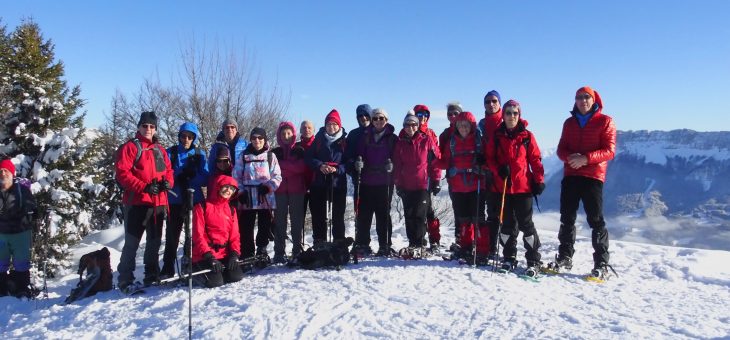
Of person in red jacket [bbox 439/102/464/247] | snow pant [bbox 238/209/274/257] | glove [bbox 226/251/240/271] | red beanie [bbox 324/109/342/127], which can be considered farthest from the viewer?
red beanie [bbox 324/109/342/127]

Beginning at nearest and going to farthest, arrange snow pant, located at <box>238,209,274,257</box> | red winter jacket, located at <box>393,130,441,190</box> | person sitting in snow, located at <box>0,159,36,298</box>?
person sitting in snow, located at <box>0,159,36,298</box>, snow pant, located at <box>238,209,274,257</box>, red winter jacket, located at <box>393,130,441,190</box>

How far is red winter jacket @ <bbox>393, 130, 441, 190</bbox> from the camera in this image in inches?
253

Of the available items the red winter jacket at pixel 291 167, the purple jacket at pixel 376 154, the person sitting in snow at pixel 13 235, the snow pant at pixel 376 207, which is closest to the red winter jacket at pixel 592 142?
the snow pant at pixel 376 207

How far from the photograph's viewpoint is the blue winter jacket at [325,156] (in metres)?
6.60

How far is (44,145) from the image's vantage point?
10305mm

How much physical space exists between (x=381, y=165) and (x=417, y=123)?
810 millimetres

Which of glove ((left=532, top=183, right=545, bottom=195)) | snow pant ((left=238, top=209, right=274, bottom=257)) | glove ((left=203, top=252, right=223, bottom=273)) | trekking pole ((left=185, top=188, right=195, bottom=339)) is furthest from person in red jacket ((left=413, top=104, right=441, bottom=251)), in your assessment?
trekking pole ((left=185, top=188, right=195, bottom=339))

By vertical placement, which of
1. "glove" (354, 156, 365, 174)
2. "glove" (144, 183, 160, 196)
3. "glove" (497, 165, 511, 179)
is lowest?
"glove" (144, 183, 160, 196)

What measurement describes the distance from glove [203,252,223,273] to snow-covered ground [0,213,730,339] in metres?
0.23

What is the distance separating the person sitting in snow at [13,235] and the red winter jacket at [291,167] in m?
3.60

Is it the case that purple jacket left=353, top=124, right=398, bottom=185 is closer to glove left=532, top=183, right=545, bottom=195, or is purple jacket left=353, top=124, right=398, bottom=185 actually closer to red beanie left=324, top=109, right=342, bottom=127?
red beanie left=324, top=109, right=342, bottom=127

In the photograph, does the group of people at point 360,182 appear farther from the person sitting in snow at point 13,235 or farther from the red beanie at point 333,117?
the person sitting in snow at point 13,235

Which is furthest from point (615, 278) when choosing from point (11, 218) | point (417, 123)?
point (11, 218)

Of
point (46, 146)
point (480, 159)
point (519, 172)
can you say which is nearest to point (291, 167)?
point (480, 159)
